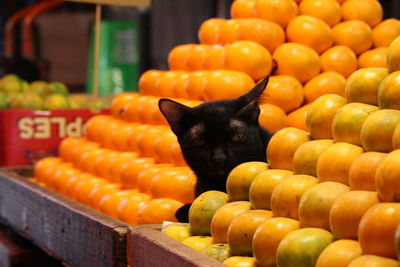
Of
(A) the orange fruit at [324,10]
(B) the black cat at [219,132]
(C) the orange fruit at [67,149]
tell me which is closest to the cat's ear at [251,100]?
(B) the black cat at [219,132]

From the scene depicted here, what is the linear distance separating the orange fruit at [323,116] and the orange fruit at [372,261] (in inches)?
21.0

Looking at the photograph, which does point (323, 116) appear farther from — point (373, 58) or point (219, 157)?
point (373, 58)

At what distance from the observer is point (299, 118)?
261 centimetres

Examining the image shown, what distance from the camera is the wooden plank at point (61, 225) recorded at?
86.6 inches

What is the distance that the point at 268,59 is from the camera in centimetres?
270

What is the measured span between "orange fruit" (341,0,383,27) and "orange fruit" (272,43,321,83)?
0.29m

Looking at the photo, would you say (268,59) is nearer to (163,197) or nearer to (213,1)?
(163,197)

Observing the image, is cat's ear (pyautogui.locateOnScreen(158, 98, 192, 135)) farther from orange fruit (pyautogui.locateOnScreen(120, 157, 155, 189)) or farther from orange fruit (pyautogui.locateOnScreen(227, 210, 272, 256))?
orange fruit (pyautogui.locateOnScreen(227, 210, 272, 256))

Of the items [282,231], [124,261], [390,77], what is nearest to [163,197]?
[124,261]

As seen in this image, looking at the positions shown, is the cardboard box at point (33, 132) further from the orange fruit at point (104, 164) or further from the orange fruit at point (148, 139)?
the orange fruit at point (148, 139)

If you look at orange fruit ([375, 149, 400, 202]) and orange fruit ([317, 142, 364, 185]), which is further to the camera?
orange fruit ([317, 142, 364, 185])

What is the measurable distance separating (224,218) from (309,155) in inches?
11.0

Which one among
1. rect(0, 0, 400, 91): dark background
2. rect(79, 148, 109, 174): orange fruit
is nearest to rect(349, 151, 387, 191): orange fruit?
rect(79, 148, 109, 174): orange fruit

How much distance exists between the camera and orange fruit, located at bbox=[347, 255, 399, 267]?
3.89 feet
